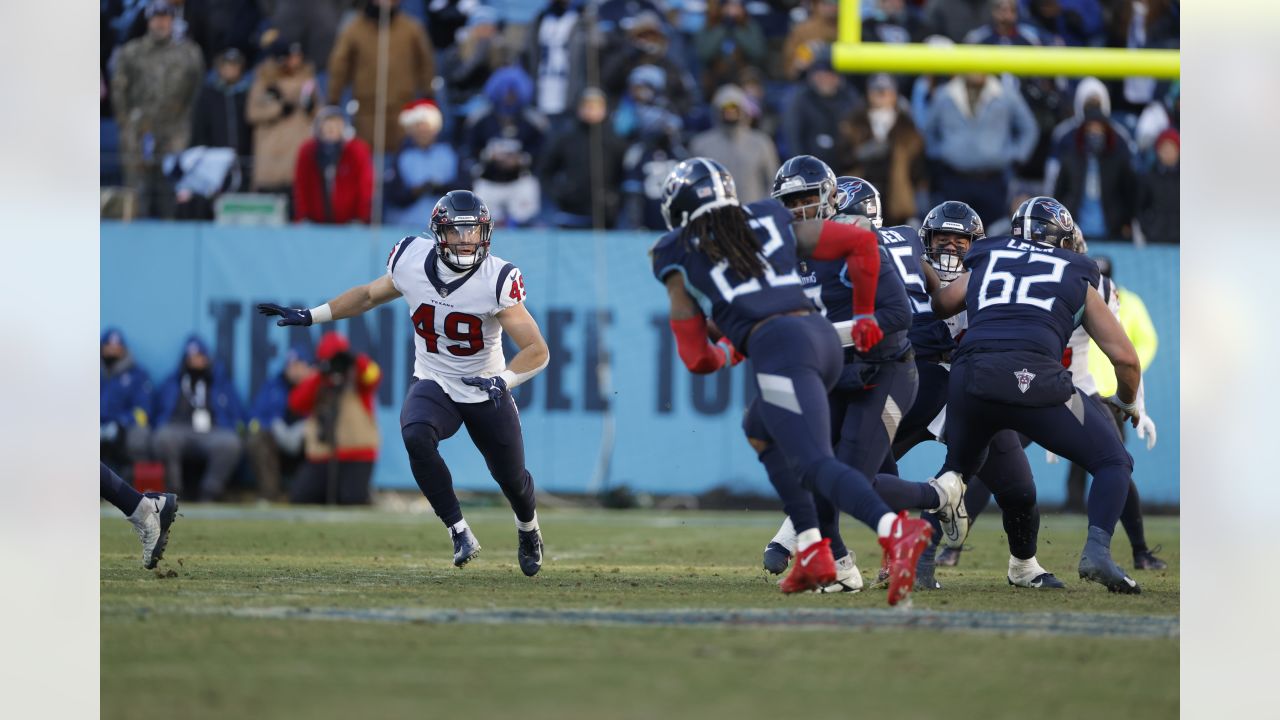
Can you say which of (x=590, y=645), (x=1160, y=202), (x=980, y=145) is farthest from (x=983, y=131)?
(x=590, y=645)

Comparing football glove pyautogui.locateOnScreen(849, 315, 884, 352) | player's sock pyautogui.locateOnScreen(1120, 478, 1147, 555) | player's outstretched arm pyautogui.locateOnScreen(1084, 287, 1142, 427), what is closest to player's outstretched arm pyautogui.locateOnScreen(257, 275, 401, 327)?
football glove pyautogui.locateOnScreen(849, 315, 884, 352)

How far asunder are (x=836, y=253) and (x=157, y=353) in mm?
7973

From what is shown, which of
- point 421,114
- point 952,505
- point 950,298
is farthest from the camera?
point 421,114

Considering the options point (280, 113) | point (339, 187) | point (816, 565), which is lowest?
point (816, 565)

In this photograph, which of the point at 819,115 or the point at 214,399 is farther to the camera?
the point at 819,115

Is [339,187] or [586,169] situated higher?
[586,169]

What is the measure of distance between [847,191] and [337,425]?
248 inches

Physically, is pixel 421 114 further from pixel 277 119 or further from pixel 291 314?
pixel 291 314

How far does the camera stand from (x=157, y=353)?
40.9 ft

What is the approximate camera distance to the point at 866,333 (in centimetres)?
576

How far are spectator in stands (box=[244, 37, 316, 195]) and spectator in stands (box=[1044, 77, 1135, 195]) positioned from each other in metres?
5.93
